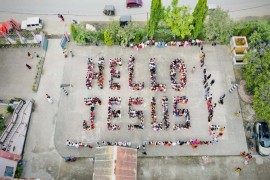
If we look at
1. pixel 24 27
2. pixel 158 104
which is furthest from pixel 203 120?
pixel 24 27

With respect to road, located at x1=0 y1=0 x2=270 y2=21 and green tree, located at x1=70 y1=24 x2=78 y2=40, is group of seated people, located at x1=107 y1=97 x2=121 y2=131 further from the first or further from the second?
road, located at x1=0 y1=0 x2=270 y2=21

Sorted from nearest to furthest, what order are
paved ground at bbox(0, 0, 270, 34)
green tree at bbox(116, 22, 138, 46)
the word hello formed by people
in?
the word hello formed by people < green tree at bbox(116, 22, 138, 46) < paved ground at bbox(0, 0, 270, 34)

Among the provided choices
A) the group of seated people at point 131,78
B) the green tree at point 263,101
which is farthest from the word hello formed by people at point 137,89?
the green tree at point 263,101

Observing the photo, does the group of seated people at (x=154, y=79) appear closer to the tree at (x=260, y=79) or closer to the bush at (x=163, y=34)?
the bush at (x=163, y=34)

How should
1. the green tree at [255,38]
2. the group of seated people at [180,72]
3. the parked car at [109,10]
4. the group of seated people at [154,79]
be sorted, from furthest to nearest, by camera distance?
1. the parked car at [109,10]
2. the green tree at [255,38]
3. the group of seated people at [180,72]
4. the group of seated people at [154,79]

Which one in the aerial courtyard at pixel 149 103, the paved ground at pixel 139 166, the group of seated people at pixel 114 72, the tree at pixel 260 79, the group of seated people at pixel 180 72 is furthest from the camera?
the group of seated people at pixel 114 72

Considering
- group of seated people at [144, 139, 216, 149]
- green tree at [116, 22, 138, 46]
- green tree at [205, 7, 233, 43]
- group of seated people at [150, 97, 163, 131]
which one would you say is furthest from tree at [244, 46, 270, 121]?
green tree at [116, 22, 138, 46]
